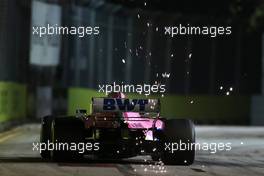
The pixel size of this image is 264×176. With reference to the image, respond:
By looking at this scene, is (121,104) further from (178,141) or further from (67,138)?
(178,141)

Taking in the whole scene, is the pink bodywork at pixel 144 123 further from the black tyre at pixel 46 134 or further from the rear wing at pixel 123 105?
the black tyre at pixel 46 134

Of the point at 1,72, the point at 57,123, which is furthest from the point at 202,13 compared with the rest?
the point at 57,123

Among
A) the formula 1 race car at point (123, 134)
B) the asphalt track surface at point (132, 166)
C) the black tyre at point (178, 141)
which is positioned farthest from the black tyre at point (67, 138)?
the black tyre at point (178, 141)

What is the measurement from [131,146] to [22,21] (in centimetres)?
1987

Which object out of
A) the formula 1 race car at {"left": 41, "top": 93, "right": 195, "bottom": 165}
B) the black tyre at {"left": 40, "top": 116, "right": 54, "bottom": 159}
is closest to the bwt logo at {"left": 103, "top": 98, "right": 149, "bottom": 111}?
the formula 1 race car at {"left": 41, "top": 93, "right": 195, "bottom": 165}

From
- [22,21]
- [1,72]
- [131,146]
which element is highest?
[22,21]

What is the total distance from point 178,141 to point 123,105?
1.30 m

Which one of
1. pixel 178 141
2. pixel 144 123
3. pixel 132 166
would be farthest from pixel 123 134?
pixel 178 141

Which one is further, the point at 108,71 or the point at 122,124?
the point at 108,71

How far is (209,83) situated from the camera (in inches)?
1640

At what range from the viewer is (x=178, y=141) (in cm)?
1412

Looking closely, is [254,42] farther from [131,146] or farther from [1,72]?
[131,146]

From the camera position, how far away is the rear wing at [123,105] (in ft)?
47.7

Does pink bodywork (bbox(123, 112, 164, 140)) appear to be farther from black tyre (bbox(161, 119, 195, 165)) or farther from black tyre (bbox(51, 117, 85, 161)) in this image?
black tyre (bbox(51, 117, 85, 161))
